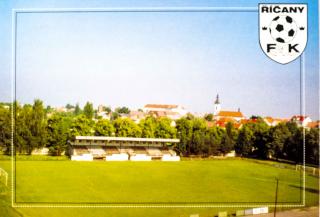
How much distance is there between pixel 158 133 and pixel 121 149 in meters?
4.70

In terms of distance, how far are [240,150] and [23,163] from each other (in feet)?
65.5

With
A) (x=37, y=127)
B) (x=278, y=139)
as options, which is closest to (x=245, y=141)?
(x=278, y=139)

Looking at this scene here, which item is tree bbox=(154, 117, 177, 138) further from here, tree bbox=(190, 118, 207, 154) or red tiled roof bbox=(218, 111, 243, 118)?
red tiled roof bbox=(218, 111, 243, 118)

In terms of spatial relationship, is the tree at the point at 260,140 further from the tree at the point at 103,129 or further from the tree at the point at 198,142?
the tree at the point at 103,129

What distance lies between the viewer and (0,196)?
42.2ft

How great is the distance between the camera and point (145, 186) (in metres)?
17.8

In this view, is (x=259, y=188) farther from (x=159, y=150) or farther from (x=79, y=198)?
(x=159, y=150)

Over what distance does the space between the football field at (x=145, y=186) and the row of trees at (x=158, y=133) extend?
12.6ft

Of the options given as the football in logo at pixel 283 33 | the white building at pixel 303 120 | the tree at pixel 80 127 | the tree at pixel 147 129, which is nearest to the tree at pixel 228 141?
the white building at pixel 303 120

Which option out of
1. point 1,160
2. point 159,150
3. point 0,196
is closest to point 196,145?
point 159,150

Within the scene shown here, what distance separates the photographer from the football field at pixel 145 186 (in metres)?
13.7

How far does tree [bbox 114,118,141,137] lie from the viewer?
1307 inches

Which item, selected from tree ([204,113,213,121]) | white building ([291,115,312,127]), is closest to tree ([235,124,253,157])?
white building ([291,115,312,127])

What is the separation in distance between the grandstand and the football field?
3.17 meters
